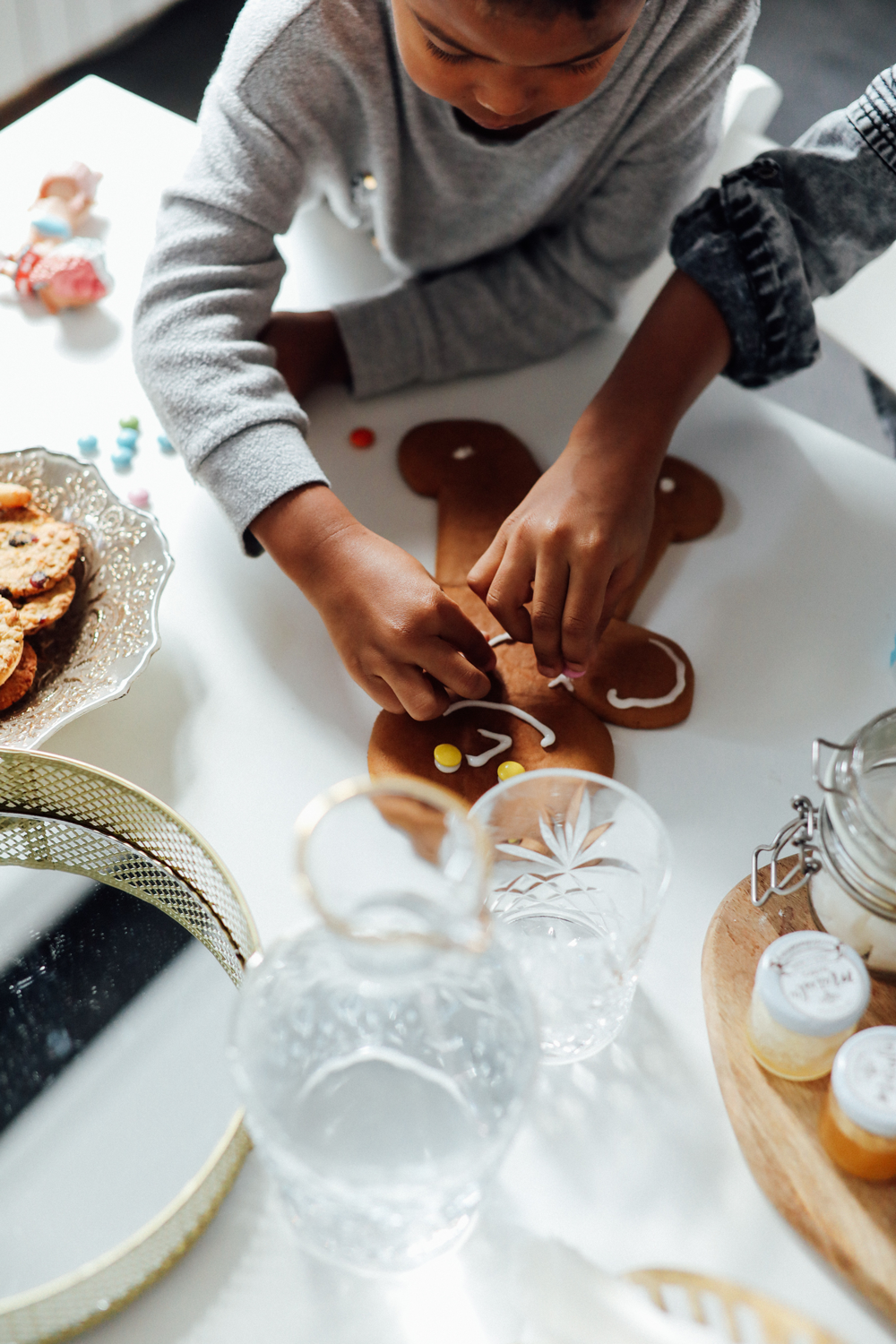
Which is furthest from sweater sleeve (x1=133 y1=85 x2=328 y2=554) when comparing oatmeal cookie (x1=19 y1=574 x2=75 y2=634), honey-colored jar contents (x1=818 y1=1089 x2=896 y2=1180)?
honey-colored jar contents (x1=818 y1=1089 x2=896 y2=1180)

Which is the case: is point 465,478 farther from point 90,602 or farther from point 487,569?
point 90,602

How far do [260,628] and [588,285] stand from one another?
365mm

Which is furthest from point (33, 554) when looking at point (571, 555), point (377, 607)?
point (571, 555)

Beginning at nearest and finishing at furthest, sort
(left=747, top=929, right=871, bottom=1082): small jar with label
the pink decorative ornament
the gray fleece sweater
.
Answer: (left=747, top=929, right=871, bottom=1082): small jar with label → the gray fleece sweater → the pink decorative ornament

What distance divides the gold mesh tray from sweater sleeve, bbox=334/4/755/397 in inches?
14.6

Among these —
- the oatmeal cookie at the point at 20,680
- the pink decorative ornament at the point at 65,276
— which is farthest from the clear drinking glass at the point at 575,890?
the pink decorative ornament at the point at 65,276

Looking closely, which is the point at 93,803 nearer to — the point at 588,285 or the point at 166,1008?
the point at 166,1008

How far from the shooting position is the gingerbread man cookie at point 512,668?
1.85ft

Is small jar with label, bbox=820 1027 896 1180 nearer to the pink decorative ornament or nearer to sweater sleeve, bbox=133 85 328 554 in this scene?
sweater sleeve, bbox=133 85 328 554

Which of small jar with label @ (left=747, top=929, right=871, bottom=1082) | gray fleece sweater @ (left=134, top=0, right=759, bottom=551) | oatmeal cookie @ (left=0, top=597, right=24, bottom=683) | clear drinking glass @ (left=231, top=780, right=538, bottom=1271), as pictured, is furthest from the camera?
gray fleece sweater @ (left=134, top=0, right=759, bottom=551)

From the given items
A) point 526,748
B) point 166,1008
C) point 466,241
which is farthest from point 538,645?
point 466,241

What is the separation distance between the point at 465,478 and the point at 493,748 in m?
0.21

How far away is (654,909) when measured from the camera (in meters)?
0.43

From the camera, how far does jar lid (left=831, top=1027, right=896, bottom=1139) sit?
0.40 metres
